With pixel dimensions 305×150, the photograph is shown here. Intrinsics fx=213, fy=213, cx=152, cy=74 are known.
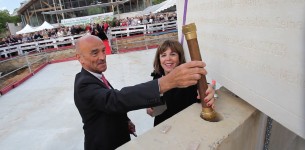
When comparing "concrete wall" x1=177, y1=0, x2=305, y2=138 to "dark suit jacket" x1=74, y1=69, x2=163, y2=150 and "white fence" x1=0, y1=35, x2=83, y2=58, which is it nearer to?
"dark suit jacket" x1=74, y1=69, x2=163, y2=150

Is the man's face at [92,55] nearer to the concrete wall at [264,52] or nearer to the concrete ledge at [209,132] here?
the concrete ledge at [209,132]

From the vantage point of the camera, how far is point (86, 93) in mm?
1216

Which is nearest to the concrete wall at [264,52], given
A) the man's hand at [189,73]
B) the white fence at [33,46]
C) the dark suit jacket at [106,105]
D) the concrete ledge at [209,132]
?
the concrete ledge at [209,132]

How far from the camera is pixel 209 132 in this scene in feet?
3.44

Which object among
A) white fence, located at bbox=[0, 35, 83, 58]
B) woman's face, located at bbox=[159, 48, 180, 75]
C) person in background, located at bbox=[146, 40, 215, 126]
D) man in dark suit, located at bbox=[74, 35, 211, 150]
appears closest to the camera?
man in dark suit, located at bbox=[74, 35, 211, 150]

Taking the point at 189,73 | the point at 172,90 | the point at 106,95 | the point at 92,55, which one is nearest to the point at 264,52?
the point at 189,73

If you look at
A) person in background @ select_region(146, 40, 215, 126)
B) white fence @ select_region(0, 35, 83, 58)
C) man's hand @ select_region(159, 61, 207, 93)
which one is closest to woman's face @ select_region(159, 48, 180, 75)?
person in background @ select_region(146, 40, 215, 126)

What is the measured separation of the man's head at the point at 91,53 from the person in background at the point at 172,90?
1.71 ft

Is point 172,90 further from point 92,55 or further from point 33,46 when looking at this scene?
point 33,46

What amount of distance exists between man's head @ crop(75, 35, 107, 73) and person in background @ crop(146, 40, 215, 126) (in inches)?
20.5

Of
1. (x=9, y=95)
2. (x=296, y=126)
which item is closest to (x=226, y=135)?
(x=296, y=126)

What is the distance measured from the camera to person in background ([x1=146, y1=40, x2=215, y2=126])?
164cm

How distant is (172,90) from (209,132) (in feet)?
2.22

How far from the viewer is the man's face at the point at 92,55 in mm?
1417
